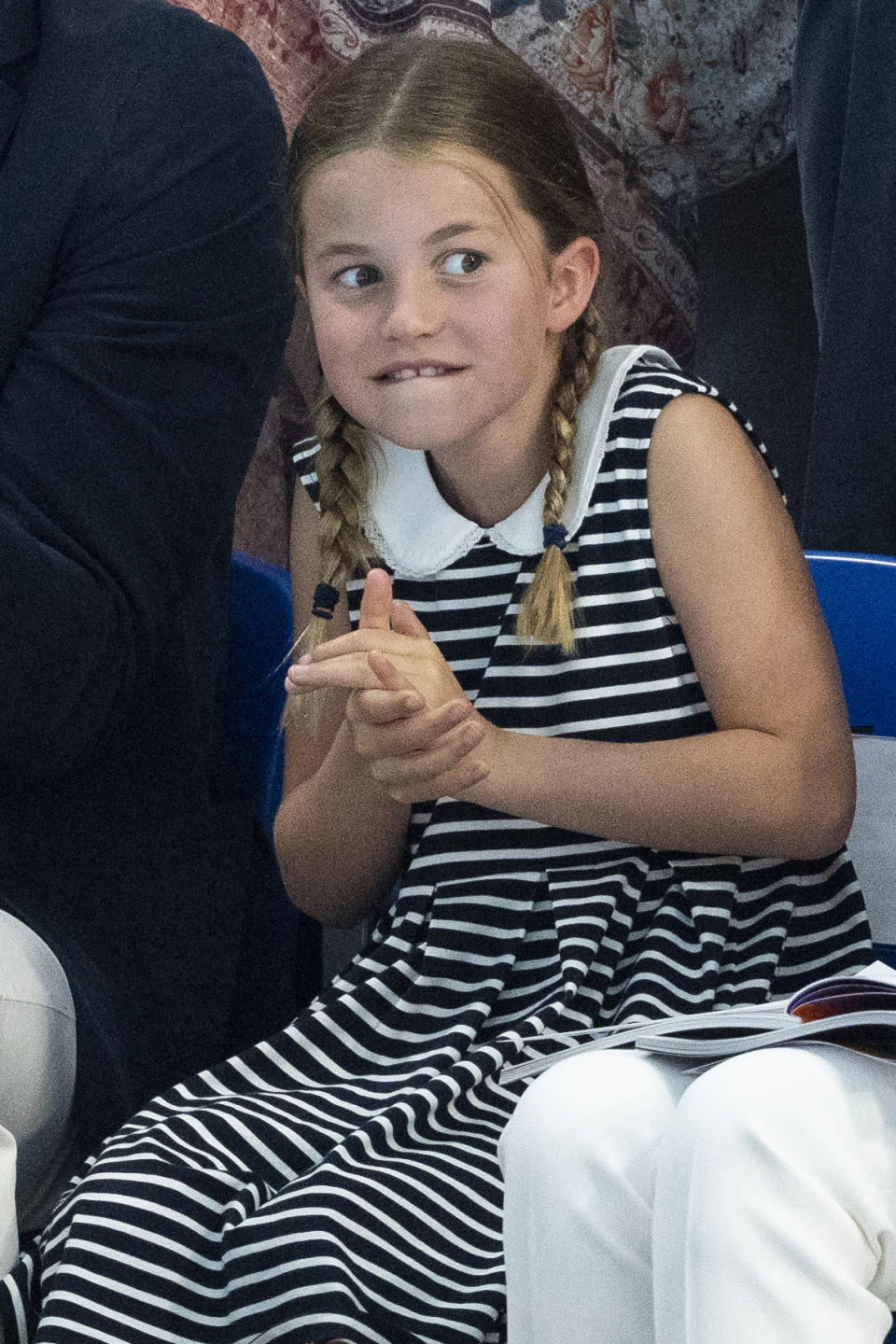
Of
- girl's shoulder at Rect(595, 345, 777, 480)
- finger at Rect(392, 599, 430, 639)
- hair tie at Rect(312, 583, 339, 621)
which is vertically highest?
→ girl's shoulder at Rect(595, 345, 777, 480)

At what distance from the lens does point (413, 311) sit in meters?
1.18

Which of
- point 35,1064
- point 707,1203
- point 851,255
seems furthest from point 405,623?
point 851,255

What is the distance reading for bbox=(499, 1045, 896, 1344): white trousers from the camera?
76 centimetres

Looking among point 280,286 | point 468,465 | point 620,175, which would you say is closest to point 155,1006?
point 468,465

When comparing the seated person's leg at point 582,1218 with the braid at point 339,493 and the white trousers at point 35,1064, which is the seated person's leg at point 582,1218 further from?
the braid at point 339,493

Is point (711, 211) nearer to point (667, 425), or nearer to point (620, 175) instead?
point (620, 175)

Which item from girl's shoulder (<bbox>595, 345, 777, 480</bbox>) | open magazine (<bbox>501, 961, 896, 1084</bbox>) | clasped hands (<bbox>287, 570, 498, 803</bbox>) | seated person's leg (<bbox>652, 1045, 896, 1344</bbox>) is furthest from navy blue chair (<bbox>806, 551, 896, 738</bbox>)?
seated person's leg (<bbox>652, 1045, 896, 1344</bbox>)

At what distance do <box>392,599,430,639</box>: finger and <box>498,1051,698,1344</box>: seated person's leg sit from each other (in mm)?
402

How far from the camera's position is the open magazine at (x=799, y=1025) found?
80 cm

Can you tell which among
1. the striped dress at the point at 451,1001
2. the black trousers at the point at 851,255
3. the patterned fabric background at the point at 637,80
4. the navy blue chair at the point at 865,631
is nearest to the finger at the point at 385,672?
the striped dress at the point at 451,1001

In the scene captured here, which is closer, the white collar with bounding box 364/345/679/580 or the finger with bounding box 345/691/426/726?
the finger with bounding box 345/691/426/726

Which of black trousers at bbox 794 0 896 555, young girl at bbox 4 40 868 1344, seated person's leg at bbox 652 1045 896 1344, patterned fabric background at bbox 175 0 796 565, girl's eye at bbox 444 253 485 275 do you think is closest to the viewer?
seated person's leg at bbox 652 1045 896 1344

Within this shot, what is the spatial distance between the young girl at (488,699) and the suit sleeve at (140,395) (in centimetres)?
9

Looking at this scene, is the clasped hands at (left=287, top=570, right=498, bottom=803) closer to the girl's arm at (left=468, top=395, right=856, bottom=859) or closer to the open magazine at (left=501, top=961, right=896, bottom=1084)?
the girl's arm at (left=468, top=395, right=856, bottom=859)
